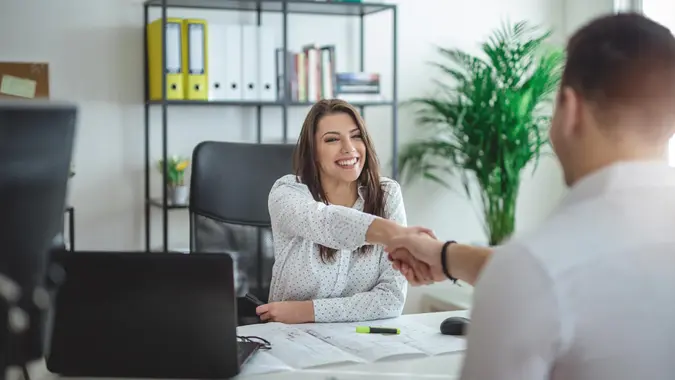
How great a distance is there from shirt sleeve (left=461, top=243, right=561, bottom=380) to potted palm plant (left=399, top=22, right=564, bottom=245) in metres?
3.23

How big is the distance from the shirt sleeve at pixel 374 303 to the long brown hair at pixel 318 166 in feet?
0.57

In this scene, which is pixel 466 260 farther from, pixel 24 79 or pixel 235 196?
pixel 24 79

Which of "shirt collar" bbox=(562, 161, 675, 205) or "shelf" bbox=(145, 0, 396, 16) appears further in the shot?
"shelf" bbox=(145, 0, 396, 16)

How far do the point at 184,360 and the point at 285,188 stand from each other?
1.06 meters

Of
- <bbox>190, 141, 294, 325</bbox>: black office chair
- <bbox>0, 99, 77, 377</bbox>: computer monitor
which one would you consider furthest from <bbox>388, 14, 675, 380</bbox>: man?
<bbox>190, 141, 294, 325</bbox>: black office chair

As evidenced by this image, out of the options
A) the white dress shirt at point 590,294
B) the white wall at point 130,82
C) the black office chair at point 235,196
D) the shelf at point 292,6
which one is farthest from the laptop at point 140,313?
the shelf at point 292,6

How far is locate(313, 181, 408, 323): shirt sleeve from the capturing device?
89.2 inches

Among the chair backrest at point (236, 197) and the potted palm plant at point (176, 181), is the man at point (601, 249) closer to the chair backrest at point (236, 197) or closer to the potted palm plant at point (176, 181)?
the chair backrest at point (236, 197)

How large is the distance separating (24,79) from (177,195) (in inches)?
33.0

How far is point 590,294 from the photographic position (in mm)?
1048

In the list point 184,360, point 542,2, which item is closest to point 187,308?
point 184,360

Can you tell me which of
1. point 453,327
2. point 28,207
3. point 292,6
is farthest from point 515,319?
point 292,6

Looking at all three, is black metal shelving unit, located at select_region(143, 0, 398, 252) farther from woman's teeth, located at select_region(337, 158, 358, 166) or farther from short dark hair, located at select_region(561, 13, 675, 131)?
short dark hair, located at select_region(561, 13, 675, 131)

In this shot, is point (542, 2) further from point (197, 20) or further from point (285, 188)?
point (285, 188)
